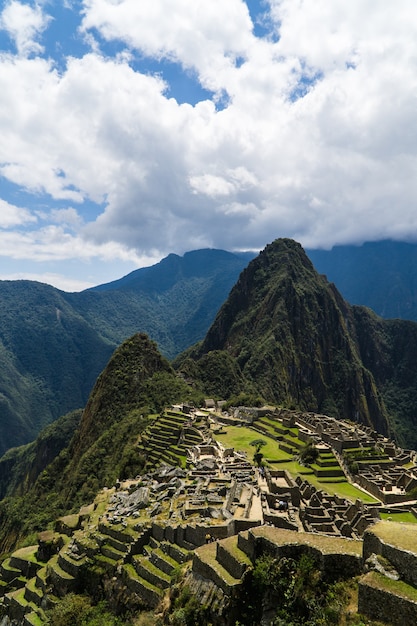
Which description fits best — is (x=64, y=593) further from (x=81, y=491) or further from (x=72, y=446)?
(x=72, y=446)

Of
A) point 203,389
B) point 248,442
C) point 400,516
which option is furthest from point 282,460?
point 203,389

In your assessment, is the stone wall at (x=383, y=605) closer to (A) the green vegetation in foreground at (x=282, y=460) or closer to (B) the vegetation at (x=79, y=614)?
(B) the vegetation at (x=79, y=614)

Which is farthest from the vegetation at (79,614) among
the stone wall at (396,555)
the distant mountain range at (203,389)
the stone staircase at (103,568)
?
the distant mountain range at (203,389)

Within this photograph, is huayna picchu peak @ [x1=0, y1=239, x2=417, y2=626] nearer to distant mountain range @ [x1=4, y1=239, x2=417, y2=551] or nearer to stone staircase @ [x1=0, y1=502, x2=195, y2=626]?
stone staircase @ [x1=0, y1=502, x2=195, y2=626]

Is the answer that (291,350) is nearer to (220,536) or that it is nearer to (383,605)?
(220,536)

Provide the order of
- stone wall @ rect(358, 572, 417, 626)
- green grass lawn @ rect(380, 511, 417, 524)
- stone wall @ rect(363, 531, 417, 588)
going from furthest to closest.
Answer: green grass lawn @ rect(380, 511, 417, 524) → stone wall @ rect(363, 531, 417, 588) → stone wall @ rect(358, 572, 417, 626)

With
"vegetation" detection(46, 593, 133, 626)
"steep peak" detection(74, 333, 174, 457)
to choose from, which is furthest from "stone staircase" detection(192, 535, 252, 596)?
"steep peak" detection(74, 333, 174, 457)
